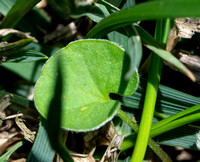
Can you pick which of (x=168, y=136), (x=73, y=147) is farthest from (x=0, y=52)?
(x=168, y=136)

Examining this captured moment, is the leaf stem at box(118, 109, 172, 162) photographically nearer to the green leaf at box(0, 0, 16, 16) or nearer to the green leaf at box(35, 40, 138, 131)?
the green leaf at box(35, 40, 138, 131)

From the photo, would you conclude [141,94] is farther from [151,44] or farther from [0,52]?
[0,52]

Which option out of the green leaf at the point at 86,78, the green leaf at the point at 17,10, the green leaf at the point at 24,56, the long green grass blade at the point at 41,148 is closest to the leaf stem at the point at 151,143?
the green leaf at the point at 86,78

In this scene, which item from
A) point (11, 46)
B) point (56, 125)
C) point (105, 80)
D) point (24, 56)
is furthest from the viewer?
point (24, 56)

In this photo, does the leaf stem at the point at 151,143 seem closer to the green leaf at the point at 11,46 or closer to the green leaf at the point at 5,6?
the green leaf at the point at 11,46

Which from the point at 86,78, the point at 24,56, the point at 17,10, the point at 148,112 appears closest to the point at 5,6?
the point at 17,10

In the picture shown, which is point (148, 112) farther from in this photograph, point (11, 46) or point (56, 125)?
point (11, 46)
